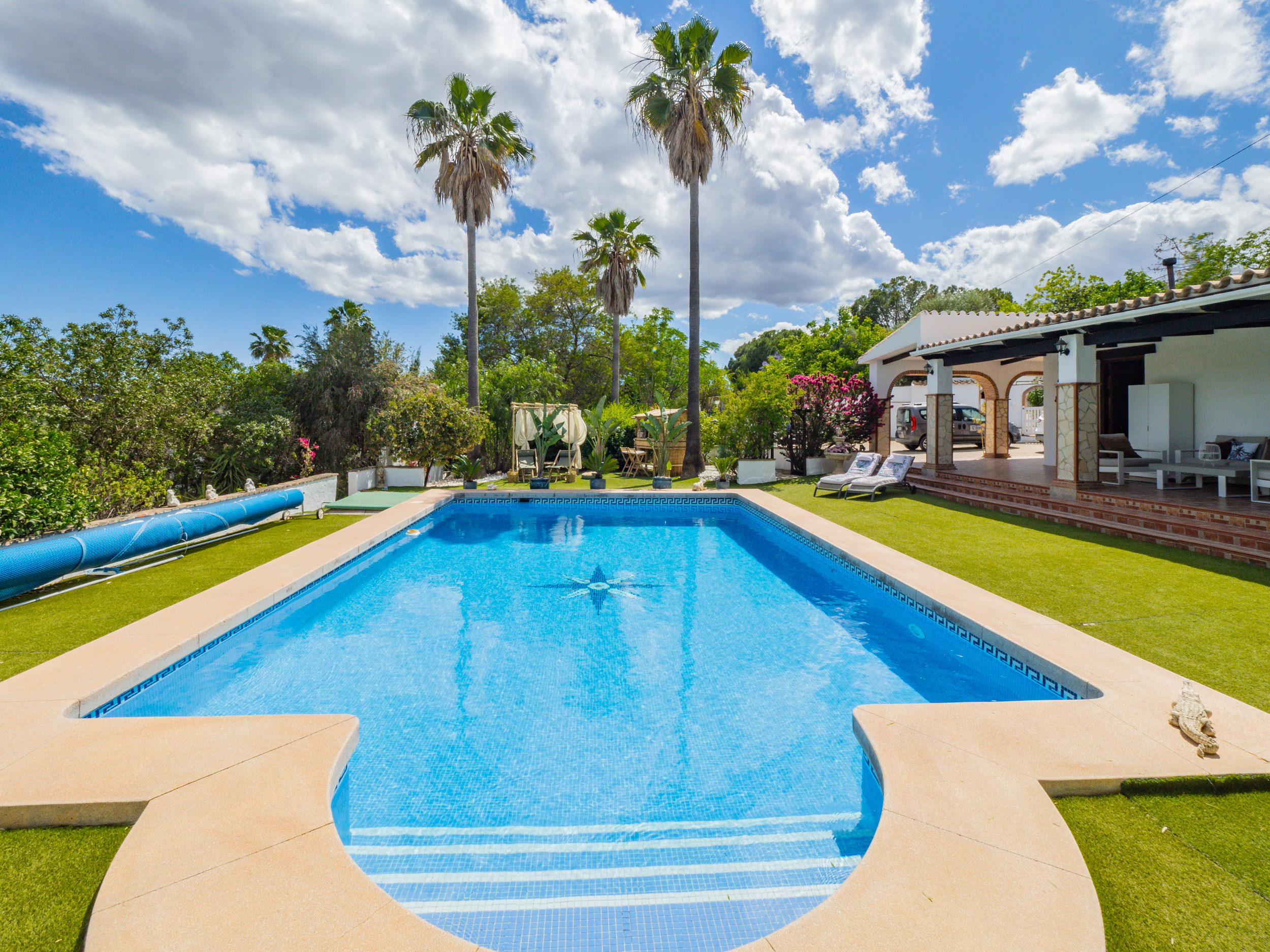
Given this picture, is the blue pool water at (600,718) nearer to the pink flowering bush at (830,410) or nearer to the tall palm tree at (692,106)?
the pink flowering bush at (830,410)

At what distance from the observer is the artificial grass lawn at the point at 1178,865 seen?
2.07 metres

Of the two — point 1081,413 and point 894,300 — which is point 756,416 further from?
point 894,300

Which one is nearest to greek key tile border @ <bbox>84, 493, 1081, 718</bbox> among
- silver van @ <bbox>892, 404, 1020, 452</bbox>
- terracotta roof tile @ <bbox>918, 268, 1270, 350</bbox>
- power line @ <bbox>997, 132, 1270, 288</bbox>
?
terracotta roof tile @ <bbox>918, 268, 1270, 350</bbox>

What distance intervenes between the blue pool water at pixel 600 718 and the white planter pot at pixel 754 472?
736cm

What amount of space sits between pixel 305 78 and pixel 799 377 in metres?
13.9

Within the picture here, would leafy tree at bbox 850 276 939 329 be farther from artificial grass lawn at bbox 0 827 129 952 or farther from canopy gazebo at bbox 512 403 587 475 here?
artificial grass lawn at bbox 0 827 129 952

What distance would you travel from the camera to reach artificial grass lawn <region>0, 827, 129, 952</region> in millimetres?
2107

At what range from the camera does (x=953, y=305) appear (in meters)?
45.1

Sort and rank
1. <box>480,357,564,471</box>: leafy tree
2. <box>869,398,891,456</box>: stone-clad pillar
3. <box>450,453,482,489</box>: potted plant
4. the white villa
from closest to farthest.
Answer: the white villa < <box>450,453,482,489</box>: potted plant < <box>869,398,891,456</box>: stone-clad pillar < <box>480,357,564,471</box>: leafy tree

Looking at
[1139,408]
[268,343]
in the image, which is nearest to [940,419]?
[1139,408]

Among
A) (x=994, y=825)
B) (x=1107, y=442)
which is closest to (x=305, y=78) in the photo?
(x=994, y=825)

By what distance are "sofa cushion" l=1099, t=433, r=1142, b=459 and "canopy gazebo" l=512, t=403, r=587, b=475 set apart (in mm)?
13375

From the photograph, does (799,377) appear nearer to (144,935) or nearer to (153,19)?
(153,19)

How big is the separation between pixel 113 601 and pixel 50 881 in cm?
515
